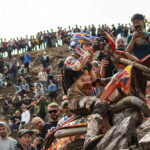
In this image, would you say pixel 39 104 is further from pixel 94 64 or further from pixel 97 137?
pixel 97 137

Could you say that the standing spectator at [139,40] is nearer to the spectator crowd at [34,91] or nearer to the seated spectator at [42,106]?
the spectator crowd at [34,91]

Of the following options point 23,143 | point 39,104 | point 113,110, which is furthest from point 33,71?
point 113,110

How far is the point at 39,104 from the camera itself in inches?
792

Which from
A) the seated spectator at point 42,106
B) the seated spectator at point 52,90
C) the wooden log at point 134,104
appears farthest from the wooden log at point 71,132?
the seated spectator at point 52,90

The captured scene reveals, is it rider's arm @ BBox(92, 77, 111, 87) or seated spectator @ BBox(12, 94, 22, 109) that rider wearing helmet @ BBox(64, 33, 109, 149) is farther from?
seated spectator @ BBox(12, 94, 22, 109)

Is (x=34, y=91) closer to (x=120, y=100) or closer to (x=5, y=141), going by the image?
(x=5, y=141)

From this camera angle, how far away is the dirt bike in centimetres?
628

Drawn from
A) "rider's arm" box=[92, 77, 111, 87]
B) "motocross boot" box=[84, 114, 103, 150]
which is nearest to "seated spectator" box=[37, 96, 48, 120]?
"rider's arm" box=[92, 77, 111, 87]

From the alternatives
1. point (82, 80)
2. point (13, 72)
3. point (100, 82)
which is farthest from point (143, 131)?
point (13, 72)

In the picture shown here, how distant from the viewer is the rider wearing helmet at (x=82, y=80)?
6.86m

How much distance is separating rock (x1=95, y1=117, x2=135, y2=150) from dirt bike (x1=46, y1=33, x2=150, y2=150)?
42cm

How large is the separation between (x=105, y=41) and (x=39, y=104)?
1349cm

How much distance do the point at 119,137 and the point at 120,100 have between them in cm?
103

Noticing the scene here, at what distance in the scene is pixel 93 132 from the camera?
619cm
